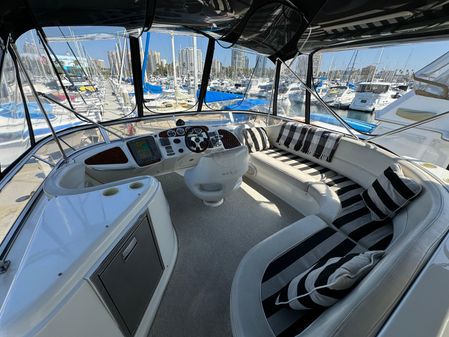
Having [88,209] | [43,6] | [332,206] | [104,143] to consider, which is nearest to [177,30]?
[43,6]

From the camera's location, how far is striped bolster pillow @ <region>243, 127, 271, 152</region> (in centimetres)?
297

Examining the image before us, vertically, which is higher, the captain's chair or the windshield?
the windshield

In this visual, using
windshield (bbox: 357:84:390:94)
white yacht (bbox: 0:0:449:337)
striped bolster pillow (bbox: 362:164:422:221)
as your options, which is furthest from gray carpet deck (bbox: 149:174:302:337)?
windshield (bbox: 357:84:390:94)

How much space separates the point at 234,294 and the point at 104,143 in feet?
6.22

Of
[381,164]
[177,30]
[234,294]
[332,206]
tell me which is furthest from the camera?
[177,30]

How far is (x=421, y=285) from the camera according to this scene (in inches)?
28.0

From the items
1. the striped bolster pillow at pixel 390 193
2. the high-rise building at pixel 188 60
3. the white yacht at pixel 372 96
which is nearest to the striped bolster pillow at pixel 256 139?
the high-rise building at pixel 188 60

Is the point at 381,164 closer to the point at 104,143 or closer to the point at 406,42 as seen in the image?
the point at 406,42

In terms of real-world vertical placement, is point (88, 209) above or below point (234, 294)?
above

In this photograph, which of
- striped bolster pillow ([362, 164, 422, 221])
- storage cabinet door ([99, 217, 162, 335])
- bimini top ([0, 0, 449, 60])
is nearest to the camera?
storage cabinet door ([99, 217, 162, 335])

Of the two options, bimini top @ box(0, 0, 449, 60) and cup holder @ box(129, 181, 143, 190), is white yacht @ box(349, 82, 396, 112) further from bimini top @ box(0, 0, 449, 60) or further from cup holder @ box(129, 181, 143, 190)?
cup holder @ box(129, 181, 143, 190)

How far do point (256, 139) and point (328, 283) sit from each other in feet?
7.73

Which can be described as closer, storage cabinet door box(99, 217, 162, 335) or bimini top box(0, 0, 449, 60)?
storage cabinet door box(99, 217, 162, 335)

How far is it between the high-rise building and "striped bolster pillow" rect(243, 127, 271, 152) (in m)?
1.19
